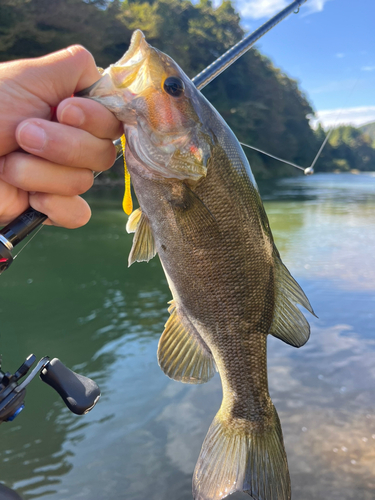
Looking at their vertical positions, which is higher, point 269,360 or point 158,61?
point 158,61

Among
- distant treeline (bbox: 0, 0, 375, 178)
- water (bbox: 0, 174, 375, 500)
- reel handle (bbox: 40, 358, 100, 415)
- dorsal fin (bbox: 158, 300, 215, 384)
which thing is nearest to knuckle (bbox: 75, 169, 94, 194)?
dorsal fin (bbox: 158, 300, 215, 384)

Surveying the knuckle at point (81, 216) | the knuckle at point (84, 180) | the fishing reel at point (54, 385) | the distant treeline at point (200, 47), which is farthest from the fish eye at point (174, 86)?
the distant treeline at point (200, 47)

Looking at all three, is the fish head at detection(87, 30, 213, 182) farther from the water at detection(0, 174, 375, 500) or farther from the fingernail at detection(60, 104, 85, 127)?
the water at detection(0, 174, 375, 500)

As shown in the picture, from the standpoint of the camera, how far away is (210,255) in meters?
1.54

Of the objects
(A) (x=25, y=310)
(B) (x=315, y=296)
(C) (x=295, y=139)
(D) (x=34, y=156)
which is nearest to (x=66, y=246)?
(A) (x=25, y=310)

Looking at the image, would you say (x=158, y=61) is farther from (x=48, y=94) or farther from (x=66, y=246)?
(x=66, y=246)

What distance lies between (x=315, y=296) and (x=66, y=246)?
5.52 m

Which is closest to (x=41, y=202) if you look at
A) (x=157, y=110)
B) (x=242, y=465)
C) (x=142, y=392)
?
(x=157, y=110)

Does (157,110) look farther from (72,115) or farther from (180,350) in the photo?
(180,350)

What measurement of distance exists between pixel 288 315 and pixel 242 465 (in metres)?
0.59

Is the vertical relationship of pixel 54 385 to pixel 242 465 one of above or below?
above

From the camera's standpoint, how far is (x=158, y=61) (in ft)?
4.60

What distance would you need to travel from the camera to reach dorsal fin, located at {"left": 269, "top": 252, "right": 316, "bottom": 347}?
5.47 feet

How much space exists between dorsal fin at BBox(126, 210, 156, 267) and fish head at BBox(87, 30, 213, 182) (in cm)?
21
